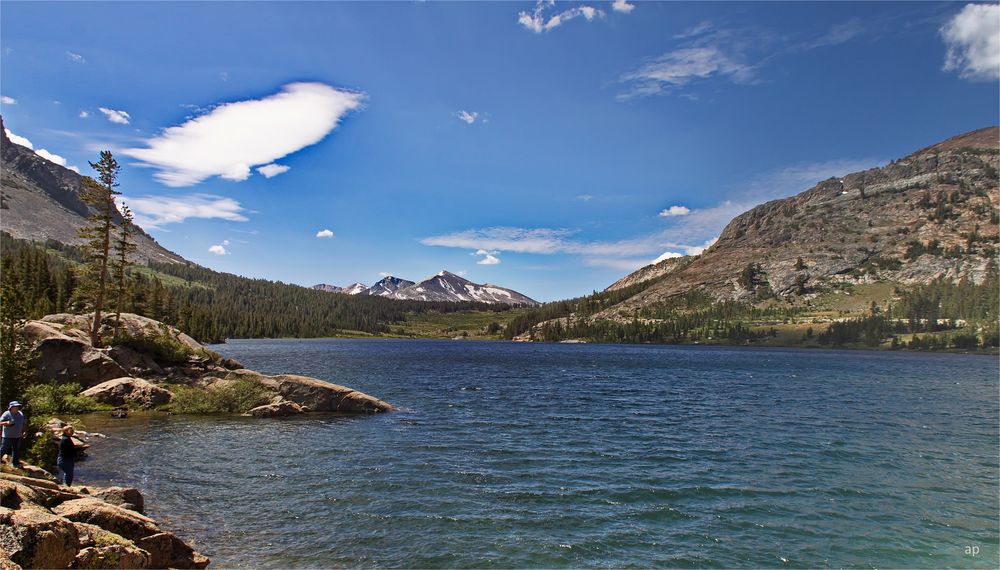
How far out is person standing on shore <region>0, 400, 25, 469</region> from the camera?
20.0 meters

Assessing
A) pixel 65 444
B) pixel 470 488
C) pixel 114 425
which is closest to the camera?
pixel 65 444

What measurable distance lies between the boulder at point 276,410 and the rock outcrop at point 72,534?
25957mm

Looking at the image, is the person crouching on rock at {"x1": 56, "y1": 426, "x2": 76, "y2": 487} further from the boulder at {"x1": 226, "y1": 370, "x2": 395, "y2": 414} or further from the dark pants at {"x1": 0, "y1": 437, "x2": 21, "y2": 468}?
the boulder at {"x1": 226, "y1": 370, "x2": 395, "y2": 414}

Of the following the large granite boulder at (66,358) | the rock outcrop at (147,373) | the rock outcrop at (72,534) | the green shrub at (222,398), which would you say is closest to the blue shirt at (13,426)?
the rock outcrop at (72,534)

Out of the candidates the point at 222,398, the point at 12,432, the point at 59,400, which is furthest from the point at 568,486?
Answer: the point at 59,400

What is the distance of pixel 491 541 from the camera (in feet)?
61.5

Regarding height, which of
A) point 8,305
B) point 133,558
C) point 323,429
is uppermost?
point 8,305

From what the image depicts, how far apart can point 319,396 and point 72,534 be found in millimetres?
35862

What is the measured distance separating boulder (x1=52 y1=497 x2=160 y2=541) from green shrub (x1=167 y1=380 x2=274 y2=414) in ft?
103

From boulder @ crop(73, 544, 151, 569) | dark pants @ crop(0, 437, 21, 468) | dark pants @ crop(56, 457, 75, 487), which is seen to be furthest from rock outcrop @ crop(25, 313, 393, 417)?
boulder @ crop(73, 544, 151, 569)

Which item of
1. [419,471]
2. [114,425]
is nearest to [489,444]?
[419,471]

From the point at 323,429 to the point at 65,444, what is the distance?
59.8 feet

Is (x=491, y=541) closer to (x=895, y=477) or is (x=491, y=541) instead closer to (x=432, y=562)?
(x=432, y=562)

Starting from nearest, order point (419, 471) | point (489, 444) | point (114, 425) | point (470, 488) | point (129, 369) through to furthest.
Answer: point (470, 488) → point (419, 471) → point (489, 444) → point (114, 425) → point (129, 369)
